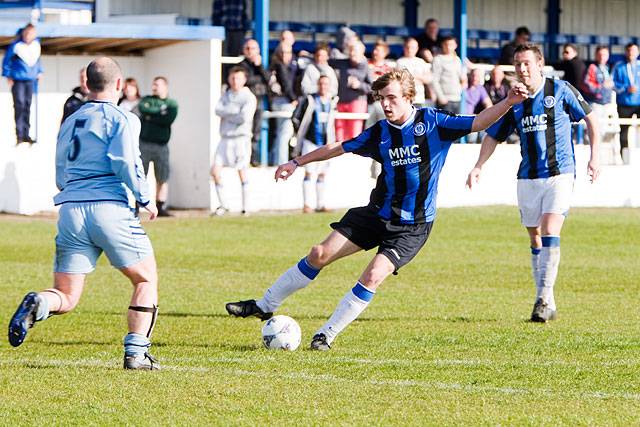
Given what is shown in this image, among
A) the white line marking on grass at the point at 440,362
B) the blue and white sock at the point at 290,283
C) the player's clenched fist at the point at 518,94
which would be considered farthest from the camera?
the blue and white sock at the point at 290,283

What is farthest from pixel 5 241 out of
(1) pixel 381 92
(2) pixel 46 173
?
(1) pixel 381 92

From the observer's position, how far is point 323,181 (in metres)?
22.1

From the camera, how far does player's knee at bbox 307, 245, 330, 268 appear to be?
9898mm

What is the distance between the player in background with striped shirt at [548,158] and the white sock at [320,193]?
10.9m

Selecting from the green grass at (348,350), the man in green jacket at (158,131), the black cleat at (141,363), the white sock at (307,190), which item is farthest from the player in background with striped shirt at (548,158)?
the white sock at (307,190)

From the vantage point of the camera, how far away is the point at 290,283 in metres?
10.2

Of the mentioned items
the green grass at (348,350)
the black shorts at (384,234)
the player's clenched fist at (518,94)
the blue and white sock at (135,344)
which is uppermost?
the player's clenched fist at (518,94)

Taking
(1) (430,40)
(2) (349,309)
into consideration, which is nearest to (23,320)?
(2) (349,309)

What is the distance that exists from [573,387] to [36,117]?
16.2 metres

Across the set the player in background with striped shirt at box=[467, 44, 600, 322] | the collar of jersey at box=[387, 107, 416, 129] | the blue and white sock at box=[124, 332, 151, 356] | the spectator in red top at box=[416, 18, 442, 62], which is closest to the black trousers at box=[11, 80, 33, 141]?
the spectator in red top at box=[416, 18, 442, 62]

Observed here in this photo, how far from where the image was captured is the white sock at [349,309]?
368 inches

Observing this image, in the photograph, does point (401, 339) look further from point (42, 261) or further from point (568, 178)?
point (42, 261)

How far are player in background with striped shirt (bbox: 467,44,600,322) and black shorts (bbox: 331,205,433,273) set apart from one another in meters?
1.53

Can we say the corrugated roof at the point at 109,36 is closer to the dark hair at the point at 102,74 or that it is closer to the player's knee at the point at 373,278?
the player's knee at the point at 373,278
